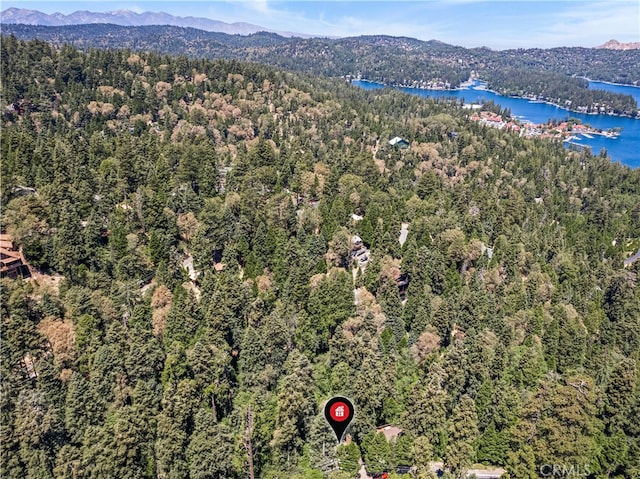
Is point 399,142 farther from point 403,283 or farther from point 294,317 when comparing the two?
point 294,317

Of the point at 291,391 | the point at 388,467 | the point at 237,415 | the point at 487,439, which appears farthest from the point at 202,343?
the point at 487,439

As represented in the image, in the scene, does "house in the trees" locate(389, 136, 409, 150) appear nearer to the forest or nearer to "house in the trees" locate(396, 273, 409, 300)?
the forest

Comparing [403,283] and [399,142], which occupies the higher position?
[399,142]

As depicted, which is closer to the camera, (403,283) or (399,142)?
(403,283)

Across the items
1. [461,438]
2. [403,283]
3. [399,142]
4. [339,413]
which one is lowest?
[403,283]

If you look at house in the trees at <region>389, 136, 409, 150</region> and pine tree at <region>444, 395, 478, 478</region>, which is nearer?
pine tree at <region>444, 395, 478, 478</region>

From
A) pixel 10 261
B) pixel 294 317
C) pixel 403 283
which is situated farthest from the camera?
pixel 403 283

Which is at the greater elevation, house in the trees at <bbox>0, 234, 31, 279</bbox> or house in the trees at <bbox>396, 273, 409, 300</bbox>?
house in the trees at <bbox>0, 234, 31, 279</bbox>

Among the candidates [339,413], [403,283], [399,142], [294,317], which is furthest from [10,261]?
[399,142]

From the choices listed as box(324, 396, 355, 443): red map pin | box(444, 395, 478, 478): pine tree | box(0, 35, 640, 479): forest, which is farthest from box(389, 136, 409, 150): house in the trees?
box(324, 396, 355, 443): red map pin
